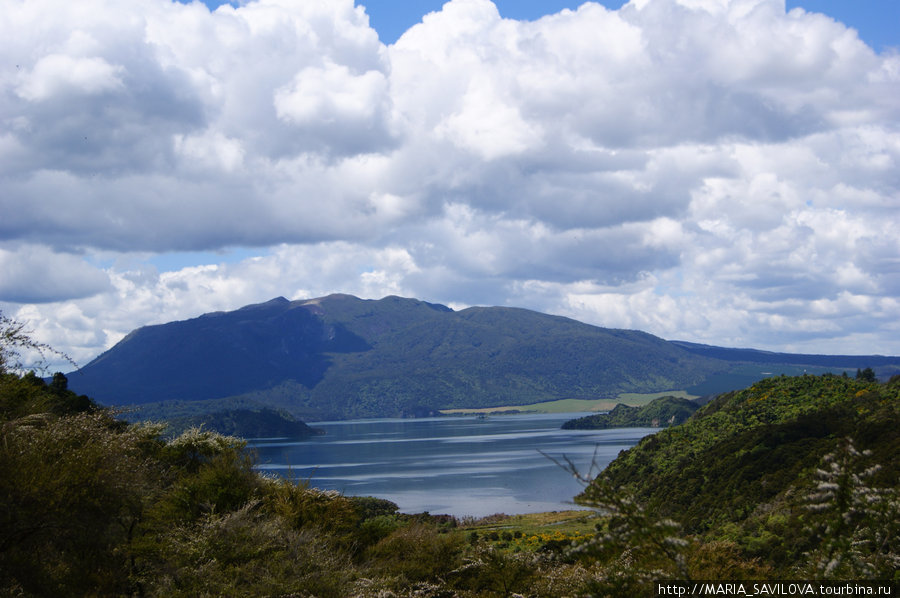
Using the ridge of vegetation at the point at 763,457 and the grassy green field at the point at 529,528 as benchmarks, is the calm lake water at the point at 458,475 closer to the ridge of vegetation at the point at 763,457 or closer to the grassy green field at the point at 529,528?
the grassy green field at the point at 529,528

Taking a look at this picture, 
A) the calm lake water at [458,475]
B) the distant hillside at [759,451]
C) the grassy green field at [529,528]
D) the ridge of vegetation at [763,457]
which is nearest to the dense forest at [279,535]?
the ridge of vegetation at [763,457]

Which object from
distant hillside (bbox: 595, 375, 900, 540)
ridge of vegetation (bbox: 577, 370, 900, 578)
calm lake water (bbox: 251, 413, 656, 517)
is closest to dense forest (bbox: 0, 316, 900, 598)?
ridge of vegetation (bbox: 577, 370, 900, 578)

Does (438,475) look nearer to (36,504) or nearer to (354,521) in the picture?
(354,521)

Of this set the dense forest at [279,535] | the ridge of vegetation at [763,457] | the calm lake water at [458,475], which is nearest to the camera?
the dense forest at [279,535]

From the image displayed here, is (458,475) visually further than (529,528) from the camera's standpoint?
Yes

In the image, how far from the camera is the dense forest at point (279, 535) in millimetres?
10320

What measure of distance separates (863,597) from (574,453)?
135070mm

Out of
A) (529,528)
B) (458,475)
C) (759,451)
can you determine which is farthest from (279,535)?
(458,475)

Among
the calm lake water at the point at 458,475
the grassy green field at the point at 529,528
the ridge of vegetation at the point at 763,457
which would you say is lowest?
the calm lake water at the point at 458,475

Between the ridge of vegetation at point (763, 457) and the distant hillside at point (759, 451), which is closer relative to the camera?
the ridge of vegetation at point (763, 457)

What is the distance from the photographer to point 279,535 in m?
23.5

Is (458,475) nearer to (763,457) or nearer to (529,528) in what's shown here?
(529,528)

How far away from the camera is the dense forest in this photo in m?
10.3

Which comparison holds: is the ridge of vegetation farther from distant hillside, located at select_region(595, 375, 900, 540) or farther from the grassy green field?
the grassy green field
